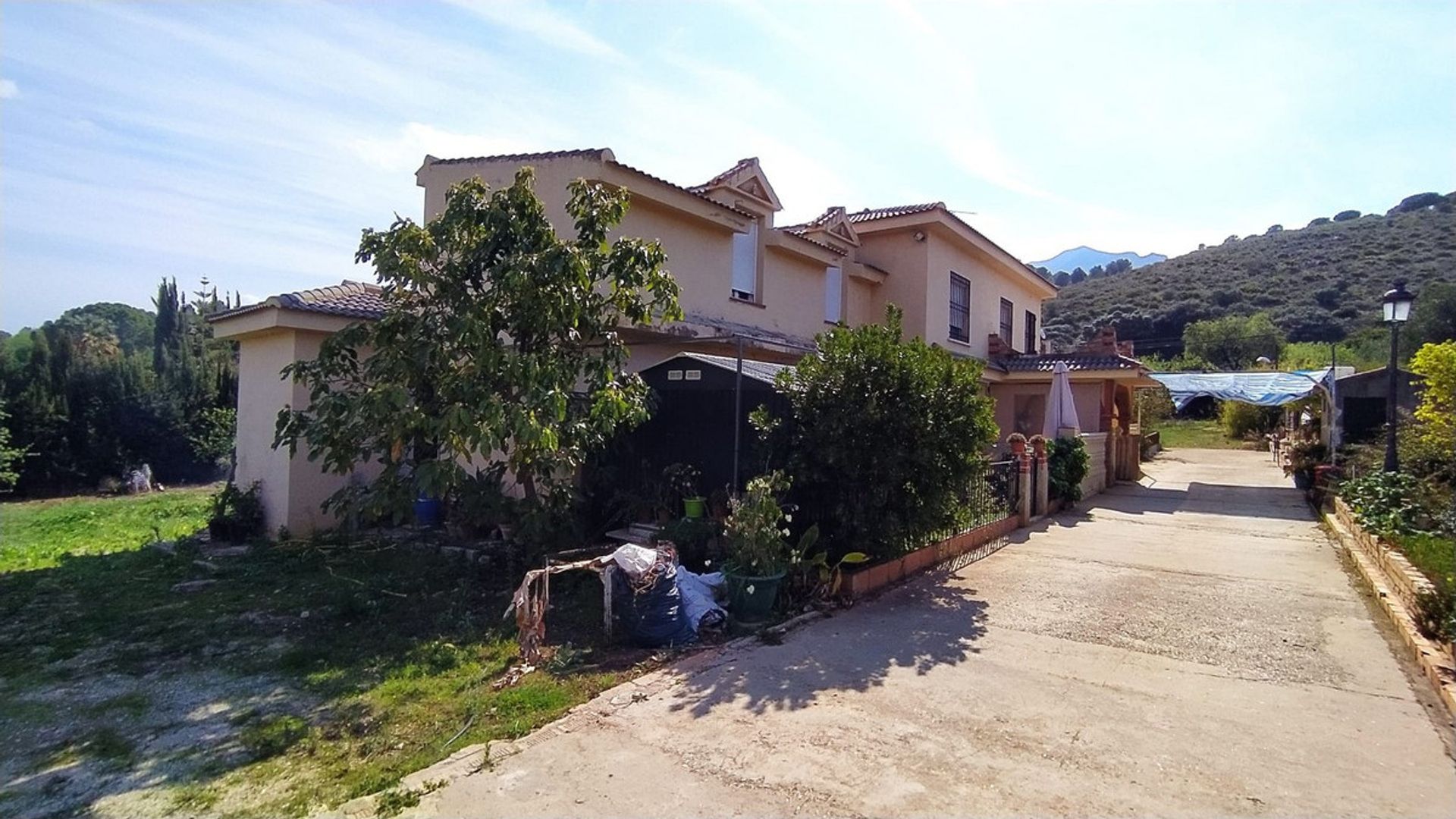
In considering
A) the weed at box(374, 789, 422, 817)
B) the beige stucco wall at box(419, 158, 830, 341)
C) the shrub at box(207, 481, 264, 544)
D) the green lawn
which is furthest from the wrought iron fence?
the shrub at box(207, 481, 264, 544)

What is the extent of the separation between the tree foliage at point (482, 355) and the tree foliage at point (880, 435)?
184cm

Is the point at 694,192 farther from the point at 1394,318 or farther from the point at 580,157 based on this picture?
the point at 1394,318

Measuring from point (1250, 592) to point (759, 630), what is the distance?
591 cm

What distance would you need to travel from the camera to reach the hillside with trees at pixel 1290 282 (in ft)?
179

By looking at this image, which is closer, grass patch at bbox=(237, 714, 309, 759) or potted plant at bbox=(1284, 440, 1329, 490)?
grass patch at bbox=(237, 714, 309, 759)

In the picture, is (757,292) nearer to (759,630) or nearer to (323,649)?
(759,630)

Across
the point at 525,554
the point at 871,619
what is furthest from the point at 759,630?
the point at 525,554

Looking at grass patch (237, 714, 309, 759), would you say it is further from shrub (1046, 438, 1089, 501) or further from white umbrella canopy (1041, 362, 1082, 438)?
white umbrella canopy (1041, 362, 1082, 438)

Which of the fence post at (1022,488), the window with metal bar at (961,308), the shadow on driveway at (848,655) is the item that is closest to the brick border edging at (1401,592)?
the shadow on driveway at (848,655)

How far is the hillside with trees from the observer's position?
54688mm

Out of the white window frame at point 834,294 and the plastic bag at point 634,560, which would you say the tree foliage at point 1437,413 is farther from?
the plastic bag at point 634,560

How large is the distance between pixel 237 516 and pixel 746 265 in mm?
9674

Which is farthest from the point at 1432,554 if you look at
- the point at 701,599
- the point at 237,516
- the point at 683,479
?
the point at 237,516

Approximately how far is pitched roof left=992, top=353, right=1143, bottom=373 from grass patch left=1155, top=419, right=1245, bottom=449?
1937cm
